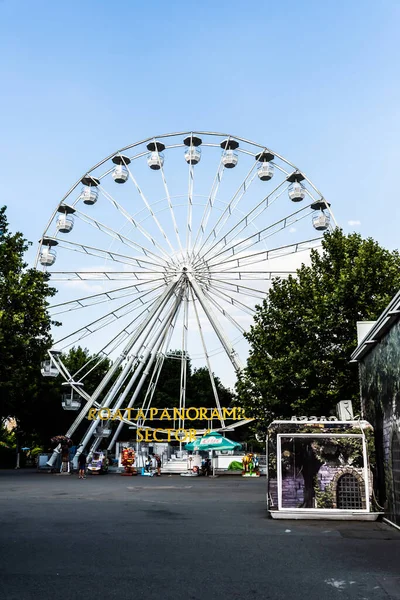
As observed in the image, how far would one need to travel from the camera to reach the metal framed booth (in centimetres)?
1550

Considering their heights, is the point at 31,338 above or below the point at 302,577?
above

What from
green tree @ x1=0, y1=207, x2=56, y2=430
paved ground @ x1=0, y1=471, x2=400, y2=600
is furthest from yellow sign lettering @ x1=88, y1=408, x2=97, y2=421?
paved ground @ x1=0, y1=471, x2=400, y2=600

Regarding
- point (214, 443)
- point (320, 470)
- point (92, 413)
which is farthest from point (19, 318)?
point (320, 470)

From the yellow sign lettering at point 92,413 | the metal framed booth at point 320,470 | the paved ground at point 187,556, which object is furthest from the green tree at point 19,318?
the metal framed booth at point 320,470

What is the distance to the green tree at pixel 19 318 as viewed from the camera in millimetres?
34406

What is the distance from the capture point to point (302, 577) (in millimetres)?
8281

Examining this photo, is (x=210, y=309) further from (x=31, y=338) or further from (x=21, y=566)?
(x=21, y=566)

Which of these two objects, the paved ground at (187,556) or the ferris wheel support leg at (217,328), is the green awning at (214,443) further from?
the paved ground at (187,556)

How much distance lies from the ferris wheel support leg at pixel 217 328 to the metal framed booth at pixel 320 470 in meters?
18.3

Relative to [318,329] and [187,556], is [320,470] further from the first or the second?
[318,329]

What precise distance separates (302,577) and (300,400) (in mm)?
19731

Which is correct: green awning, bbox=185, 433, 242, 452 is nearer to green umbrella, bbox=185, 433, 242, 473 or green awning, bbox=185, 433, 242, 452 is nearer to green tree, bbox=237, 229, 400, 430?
green umbrella, bbox=185, 433, 242, 473

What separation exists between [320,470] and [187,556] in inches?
277

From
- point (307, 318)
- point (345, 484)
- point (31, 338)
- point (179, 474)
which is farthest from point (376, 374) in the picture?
point (179, 474)
